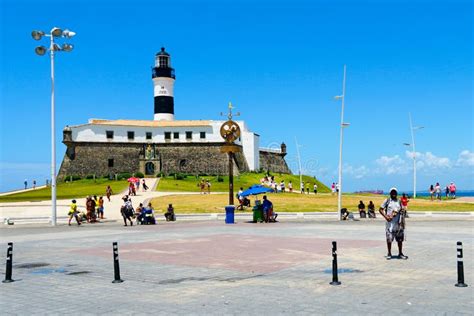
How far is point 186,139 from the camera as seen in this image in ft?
271

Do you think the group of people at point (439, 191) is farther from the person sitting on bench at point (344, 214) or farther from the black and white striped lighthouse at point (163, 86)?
the black and white striped lighthouse at point (163, 86)

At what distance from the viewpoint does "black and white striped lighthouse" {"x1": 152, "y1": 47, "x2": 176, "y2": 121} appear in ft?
285

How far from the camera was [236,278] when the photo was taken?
34.0 feet

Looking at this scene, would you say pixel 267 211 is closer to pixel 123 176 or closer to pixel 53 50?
pixel 53 50

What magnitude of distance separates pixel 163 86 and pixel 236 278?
79.0 metres

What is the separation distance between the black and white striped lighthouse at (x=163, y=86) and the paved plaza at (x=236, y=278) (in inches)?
2789

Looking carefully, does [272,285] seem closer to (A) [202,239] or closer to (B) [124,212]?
(A) [202,239]

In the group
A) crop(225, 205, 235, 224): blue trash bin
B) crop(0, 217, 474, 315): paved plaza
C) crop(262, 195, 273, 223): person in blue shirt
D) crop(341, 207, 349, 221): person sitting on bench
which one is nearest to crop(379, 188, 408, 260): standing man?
crop(0, 217, 474, 315): paved plaza

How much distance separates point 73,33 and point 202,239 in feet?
47.6

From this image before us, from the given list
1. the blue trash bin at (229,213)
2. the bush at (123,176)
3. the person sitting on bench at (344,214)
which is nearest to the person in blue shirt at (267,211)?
the blue trash bin at (229,213)


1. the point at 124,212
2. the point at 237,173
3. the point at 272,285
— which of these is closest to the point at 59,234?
the point at 124,212

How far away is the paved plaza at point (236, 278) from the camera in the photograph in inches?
310

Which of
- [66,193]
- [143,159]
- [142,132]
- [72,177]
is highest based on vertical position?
[142,132]

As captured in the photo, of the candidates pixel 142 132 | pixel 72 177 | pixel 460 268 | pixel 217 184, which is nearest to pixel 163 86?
pixel 142 132
